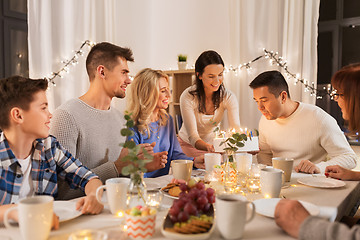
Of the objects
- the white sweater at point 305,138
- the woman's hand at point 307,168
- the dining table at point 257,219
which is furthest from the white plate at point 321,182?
the white sweater at point 305,138

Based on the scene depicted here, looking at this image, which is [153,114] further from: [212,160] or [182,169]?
[182,169]

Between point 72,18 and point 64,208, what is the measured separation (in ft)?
10.4

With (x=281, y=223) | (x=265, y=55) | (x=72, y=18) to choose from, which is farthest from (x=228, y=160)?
(x=72, y=18)

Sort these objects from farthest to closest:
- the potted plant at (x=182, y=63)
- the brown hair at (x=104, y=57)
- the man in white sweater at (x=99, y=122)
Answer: the potted plant at (x=182, y=63)
the brown hair at (x=104, y=57)
the man in white sweater at (x=99, y=122)

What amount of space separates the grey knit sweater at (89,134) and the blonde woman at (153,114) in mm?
220

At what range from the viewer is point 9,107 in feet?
4.69

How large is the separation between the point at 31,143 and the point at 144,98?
105 centimetres

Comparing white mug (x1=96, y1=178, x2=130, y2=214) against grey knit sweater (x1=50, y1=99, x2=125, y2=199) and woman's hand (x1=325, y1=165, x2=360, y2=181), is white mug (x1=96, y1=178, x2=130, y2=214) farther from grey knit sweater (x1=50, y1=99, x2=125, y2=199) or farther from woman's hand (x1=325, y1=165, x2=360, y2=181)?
woman's hand (x1=325, y1=165, x2=360, y2=181)

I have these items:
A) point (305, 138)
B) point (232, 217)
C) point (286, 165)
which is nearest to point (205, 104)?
point (305, 138)

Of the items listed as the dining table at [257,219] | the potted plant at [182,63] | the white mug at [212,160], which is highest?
the potted plant at [182,63]

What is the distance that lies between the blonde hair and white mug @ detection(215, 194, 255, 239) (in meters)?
1.40

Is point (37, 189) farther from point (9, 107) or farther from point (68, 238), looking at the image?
point (68, 238)

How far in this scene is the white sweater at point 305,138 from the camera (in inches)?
86.4

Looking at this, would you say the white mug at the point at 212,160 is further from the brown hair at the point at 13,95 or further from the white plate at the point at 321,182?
the brown hair at the point at 13,95
